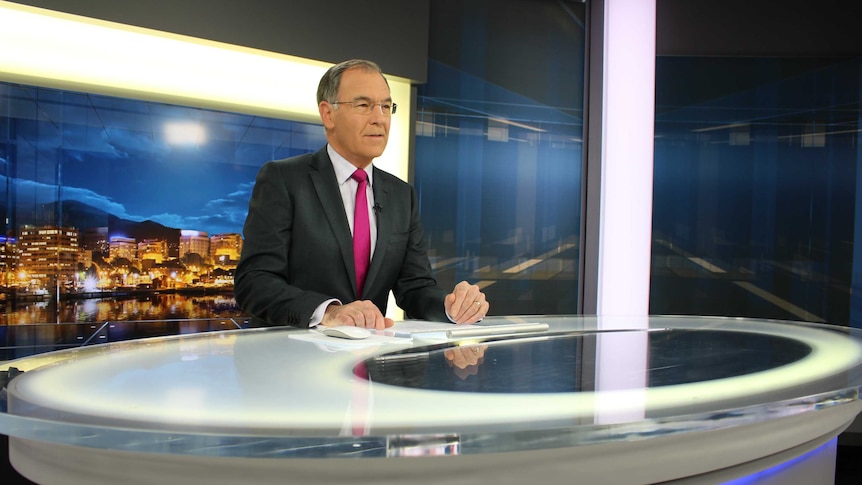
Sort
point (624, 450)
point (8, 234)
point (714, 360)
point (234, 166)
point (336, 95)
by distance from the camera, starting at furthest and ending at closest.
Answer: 1. point (234, 166)
2. point (8, 234)
3. point (336, 95)
4. point (714, 360)
5. point (624, 450)

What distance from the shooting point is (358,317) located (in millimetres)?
1641

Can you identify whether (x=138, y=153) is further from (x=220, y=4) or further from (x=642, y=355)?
(x=642, y=355)

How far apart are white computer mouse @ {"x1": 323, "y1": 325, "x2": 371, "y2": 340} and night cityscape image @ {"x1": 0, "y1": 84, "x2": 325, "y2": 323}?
2.33 metres

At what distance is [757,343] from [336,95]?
1303 mm

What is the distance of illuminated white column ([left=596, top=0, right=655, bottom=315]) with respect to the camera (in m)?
4.31

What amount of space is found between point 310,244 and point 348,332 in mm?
635

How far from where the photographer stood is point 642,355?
1356mm

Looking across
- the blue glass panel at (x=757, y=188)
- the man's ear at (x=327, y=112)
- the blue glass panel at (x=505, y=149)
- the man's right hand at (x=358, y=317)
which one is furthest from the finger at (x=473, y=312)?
the blue glass panel at (x=757, y=188)

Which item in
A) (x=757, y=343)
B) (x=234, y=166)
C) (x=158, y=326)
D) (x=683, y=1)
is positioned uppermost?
(x=683, y=1)

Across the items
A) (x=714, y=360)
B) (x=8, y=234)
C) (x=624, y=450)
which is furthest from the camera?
(x=8, y=234)

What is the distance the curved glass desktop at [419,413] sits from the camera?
732mm

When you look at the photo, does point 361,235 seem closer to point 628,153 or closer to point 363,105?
point 363,105

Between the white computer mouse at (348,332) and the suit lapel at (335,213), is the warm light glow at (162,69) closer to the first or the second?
the suit lapel at (335,213)

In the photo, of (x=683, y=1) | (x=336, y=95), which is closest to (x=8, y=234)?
(x=336, y=95)
